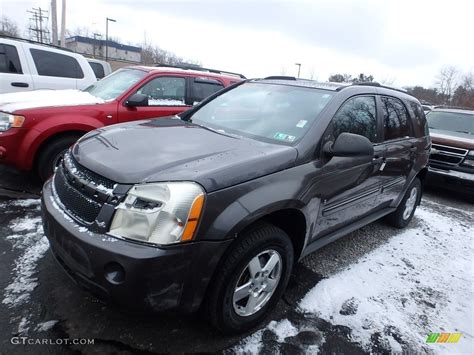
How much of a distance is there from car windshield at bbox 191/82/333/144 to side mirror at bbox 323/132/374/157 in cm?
25

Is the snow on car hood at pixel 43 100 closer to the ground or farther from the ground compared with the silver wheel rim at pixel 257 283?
farther from the ground

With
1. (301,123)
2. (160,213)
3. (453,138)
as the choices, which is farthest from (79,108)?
(453,138)

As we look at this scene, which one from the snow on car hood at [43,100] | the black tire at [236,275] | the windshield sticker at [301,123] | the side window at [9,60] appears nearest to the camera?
the black tire at [236,275]

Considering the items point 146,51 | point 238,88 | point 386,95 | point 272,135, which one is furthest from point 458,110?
point 146,51

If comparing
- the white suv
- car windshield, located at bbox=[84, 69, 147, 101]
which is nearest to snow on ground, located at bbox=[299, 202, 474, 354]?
car windshield, located at bbox=[84, 69, 147, 101]

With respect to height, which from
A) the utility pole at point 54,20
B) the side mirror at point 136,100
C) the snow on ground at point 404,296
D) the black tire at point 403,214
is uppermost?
the utility pole at point 54,20

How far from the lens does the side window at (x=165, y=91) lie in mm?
4988

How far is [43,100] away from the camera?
4230 mm

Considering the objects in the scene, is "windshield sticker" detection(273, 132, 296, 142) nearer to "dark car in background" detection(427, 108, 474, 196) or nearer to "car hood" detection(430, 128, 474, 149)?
"dark car in background" detection(427, 108, 474, 196)

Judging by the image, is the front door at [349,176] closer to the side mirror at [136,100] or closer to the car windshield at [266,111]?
the car windshield at [266,111]

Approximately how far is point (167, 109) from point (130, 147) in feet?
9.76

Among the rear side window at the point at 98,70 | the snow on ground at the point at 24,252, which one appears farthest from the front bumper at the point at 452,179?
the rear side window at the point at 98,70

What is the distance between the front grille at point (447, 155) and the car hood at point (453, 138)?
8 cm

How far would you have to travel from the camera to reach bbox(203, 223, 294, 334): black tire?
2.02 m
